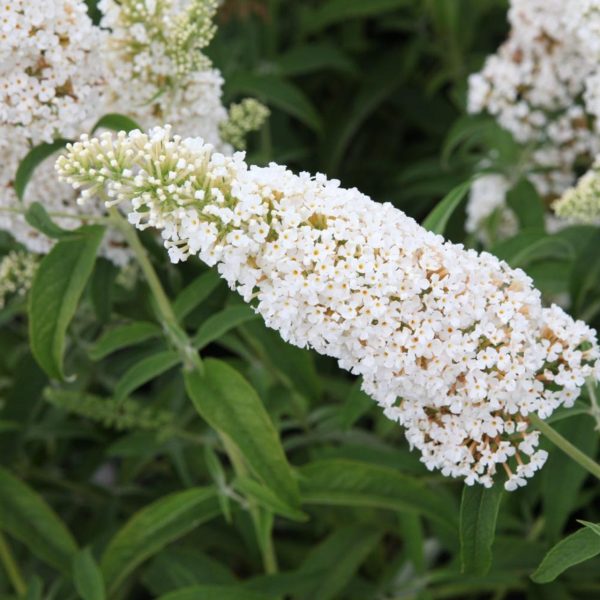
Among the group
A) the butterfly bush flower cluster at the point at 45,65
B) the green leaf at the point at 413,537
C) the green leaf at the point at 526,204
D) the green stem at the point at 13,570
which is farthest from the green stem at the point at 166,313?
the green leaf at the point at 526,204

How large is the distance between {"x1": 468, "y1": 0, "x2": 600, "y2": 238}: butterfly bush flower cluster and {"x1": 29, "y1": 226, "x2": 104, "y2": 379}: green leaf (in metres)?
1.63

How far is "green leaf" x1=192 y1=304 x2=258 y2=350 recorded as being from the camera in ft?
8.27

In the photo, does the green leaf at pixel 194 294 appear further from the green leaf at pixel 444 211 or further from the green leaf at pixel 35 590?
the green leaf at pixel 35 590

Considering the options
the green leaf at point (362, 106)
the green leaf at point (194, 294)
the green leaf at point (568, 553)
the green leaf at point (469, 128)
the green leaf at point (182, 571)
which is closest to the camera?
the green leaf at point (568, 553)

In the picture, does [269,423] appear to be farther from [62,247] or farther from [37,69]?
[37,69]

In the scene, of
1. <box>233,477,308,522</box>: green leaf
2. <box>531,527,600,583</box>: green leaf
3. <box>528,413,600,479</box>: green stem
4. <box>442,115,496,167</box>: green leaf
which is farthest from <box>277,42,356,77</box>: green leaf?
<box>531,527,600,583</box>: green leaf

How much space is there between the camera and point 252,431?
95.4 inches

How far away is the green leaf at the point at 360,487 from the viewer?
276 centimetres

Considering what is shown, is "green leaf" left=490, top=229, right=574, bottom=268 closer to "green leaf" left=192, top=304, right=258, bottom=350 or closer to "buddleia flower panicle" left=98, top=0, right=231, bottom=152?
"green leaf" left=192, top=304, right=258, bottom=350

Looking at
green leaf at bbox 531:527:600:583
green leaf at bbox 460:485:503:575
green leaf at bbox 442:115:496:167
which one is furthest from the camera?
green leaf at bbox 442:115:496:167

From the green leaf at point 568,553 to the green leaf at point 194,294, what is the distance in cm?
106

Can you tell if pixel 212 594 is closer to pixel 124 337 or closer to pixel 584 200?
pixel 124 337

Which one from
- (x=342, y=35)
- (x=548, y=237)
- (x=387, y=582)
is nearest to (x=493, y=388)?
(x=548, y=237)

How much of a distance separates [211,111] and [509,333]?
3.82 ft
